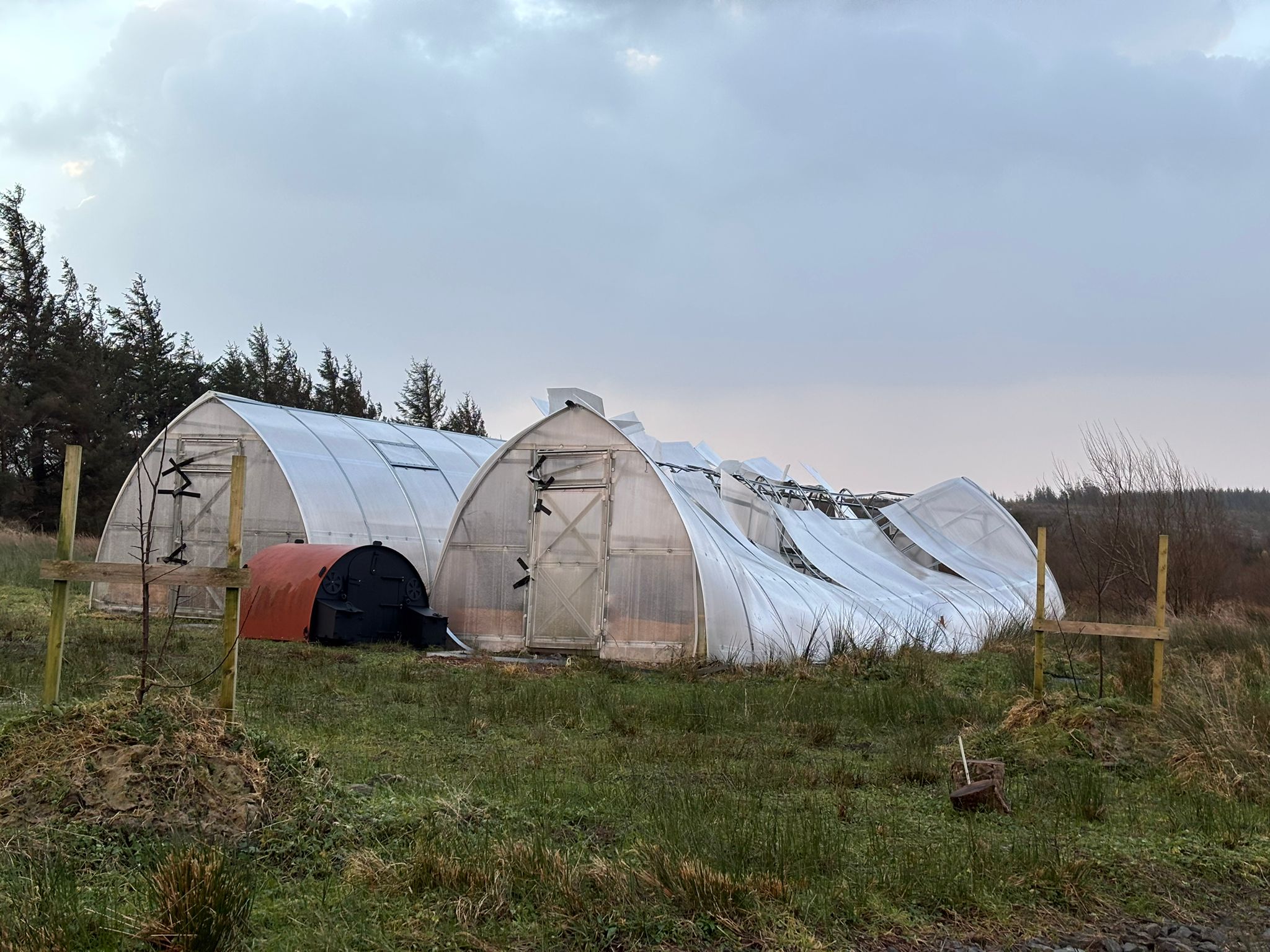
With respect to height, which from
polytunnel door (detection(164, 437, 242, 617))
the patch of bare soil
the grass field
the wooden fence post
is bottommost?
the grass field

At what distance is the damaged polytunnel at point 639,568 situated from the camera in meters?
16.1

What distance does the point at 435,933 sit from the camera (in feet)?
14.0

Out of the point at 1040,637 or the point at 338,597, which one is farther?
the point at 338,597

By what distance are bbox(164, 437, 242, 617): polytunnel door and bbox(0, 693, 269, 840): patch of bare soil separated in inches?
556

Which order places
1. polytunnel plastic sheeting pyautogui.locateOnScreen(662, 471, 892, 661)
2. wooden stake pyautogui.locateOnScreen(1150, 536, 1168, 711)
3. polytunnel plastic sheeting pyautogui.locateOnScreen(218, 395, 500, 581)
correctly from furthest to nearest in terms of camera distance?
polytunnel plastic sheeting pyautogui.locateOnScreen(218, 395, 500, 581) → polytunnel plastic sheeting pyautogui.locateOnScreen(662, 471, 892, 661) → wooden stake pyautogui.locateOnScreen(1150, 536, 1168, 711)

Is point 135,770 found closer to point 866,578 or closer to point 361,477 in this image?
point 361,477

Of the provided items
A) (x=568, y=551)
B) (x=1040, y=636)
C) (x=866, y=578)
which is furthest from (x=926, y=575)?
(x=1040, y=636)

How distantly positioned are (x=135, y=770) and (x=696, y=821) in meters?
2.64

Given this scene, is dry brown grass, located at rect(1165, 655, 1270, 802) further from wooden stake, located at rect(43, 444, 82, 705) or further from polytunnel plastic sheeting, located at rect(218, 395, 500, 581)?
polytunnel plastic sheeting, located at rect(218, 395, 500, 581)

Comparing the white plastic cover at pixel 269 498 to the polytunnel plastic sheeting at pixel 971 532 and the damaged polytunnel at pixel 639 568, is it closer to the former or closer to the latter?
the damaged polytunnel at pixel 639 568

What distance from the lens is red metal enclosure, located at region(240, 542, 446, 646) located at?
16.2 metres

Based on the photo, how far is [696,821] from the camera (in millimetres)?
5613

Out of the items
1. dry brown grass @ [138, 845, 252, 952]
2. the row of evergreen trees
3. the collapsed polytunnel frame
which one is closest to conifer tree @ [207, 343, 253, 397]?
the row of evergreen trees

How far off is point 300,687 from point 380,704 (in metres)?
1.17
